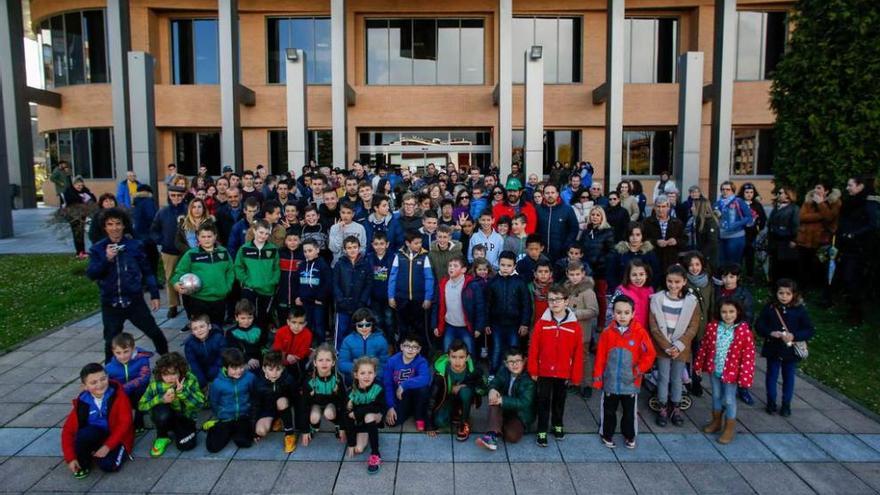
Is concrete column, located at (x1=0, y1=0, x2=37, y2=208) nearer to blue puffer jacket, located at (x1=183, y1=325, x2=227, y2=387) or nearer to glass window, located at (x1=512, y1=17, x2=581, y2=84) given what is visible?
glass window, located at (x1=512, y1=17, x2=581, y2=84)

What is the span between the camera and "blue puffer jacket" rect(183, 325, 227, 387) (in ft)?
19.0

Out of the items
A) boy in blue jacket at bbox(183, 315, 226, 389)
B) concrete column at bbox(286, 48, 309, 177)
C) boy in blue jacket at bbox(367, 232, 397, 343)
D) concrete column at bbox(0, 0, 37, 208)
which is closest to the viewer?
boy in blue jacket at bbox(183, 315, 226, 389)

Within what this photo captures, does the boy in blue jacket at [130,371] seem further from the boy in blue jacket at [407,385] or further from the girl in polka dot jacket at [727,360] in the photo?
the girl in polka dot jacket at [727,360]

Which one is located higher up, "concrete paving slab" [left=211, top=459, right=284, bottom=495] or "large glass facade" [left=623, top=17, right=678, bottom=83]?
"large glass facade" [left=623, top=17, right=678, bottom=83]

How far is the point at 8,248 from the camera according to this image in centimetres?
1459

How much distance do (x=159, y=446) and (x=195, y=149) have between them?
20412mm

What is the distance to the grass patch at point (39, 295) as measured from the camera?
336 inches

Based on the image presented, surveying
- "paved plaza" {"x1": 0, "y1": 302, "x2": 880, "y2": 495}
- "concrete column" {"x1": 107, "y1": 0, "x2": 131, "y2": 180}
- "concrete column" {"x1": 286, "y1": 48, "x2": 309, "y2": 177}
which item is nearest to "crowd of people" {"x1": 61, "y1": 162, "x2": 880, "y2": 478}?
"paved plaza" {"x1": 0, "y1": 302, "x2": 880, "y2": 495}

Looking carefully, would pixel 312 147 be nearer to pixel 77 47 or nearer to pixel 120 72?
pixel 120 72

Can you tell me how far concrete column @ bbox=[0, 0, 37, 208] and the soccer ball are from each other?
65.3ft

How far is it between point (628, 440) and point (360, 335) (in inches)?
105

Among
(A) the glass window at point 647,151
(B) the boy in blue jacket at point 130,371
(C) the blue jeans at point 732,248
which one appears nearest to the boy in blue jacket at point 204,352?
(B) the boy in blue jacket at point 130,371

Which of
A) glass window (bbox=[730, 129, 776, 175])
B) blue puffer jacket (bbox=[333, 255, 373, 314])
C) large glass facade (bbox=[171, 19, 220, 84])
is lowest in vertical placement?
blue puffer jacket (bbox=[333, 255, 373, 314])

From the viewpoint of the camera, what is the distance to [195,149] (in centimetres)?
2316
